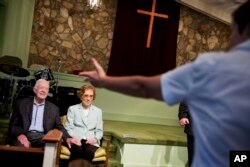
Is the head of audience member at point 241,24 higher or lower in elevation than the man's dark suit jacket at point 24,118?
higher

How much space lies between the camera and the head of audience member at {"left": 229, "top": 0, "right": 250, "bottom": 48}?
0.88 m

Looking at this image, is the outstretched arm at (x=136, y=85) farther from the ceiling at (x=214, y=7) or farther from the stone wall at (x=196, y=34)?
the stone wall at (x=196, y=34)

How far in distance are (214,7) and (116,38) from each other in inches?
80.5

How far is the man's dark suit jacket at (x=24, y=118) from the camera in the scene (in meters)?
3.48

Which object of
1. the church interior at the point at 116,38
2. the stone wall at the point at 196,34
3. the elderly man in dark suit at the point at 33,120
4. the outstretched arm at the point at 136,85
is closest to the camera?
the outstretched arm at the point at 136,85

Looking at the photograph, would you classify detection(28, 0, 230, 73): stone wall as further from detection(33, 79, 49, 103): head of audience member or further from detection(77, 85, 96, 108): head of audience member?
detection(33, 79, 49, 103): head of audience member

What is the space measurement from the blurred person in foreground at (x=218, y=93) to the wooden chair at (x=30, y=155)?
218 centimetres

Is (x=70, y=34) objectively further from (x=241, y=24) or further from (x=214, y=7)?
(x=241, y=24)

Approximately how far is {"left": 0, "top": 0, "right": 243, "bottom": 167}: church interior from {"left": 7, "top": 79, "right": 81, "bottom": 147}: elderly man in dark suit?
2084mm

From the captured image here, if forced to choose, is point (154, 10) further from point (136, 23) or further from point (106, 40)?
point (106, 40)

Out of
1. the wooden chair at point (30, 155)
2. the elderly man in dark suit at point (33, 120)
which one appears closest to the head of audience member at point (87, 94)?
the elderly man in dark suit at point (33, 120)

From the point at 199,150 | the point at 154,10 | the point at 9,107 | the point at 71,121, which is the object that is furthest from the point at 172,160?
the point at 199,150

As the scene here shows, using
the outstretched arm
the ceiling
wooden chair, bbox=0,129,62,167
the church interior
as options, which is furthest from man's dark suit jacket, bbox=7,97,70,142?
the ceiling

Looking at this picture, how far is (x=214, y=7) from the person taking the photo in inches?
269
